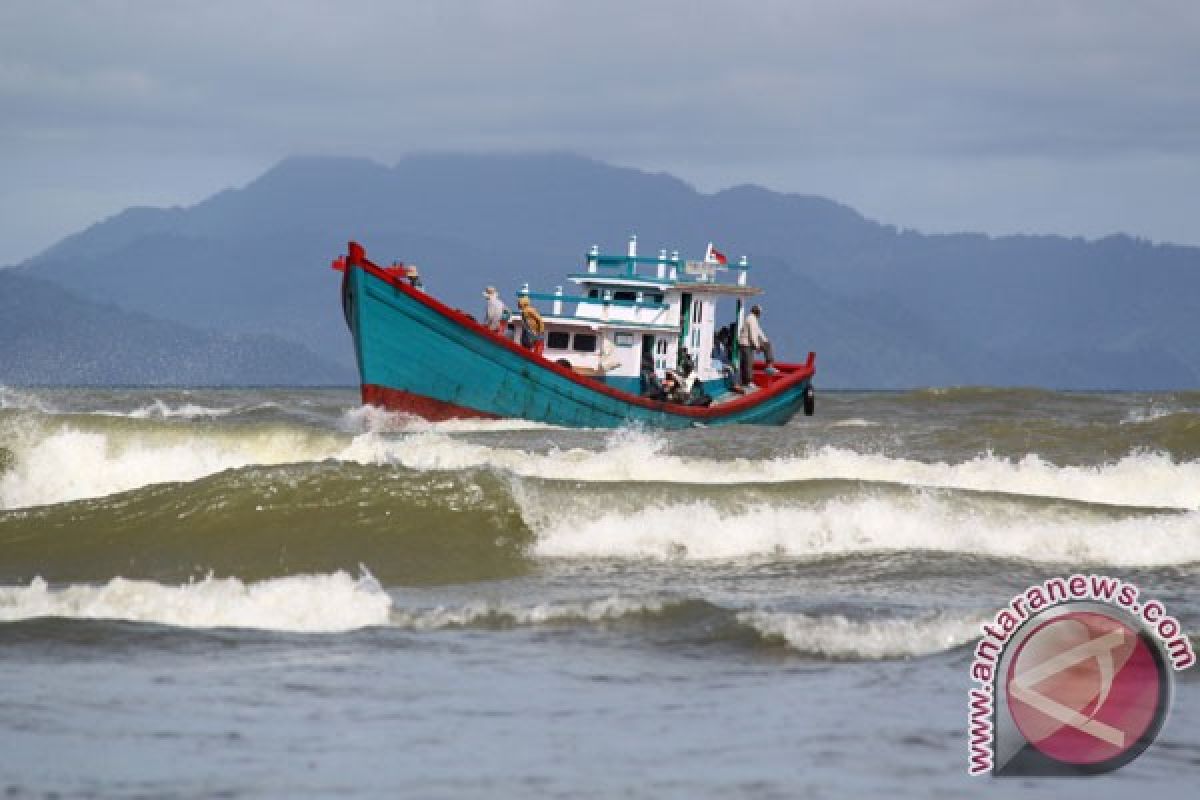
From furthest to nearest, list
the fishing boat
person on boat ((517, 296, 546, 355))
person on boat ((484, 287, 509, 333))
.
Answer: person on boat ((484, 287, 509, 333)), person on boat ((517, 296, 546, 355)), the fishing boat

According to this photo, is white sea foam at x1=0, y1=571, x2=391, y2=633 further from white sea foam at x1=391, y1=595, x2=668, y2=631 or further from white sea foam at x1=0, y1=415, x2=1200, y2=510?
white sea foam at x1=0, y1=415, x2=1200, y2=510

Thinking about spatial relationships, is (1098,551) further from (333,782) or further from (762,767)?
(333,782)

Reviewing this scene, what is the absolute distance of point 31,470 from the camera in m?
20.2

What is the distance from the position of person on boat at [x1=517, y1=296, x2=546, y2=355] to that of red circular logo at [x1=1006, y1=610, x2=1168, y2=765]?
18.8 m

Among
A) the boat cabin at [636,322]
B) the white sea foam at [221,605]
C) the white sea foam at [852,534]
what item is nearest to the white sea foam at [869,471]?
the white sea foam at [852,534]

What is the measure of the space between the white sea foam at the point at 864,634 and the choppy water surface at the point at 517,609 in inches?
1.2

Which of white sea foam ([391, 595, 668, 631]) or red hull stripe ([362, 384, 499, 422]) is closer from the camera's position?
white sea foam ([391, 595, 668, 631])

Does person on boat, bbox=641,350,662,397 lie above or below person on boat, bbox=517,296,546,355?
below

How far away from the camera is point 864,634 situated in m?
10.5

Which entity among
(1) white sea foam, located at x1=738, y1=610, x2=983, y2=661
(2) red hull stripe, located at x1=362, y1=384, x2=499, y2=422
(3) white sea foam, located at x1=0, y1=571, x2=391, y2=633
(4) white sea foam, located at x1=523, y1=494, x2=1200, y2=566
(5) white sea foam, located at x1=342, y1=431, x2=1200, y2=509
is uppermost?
(2) red hull stripe, located at x1=362, y1=384, x2=499, y2=422

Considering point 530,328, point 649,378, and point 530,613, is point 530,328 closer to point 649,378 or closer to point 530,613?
point 649,378

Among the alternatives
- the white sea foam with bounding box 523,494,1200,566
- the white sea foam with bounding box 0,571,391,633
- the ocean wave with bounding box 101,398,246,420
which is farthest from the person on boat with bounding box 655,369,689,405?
the white sea foam with bounding box 0,571,391,633

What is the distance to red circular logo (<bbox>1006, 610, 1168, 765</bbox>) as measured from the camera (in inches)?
326

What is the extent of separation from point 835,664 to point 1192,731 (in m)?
1.97
